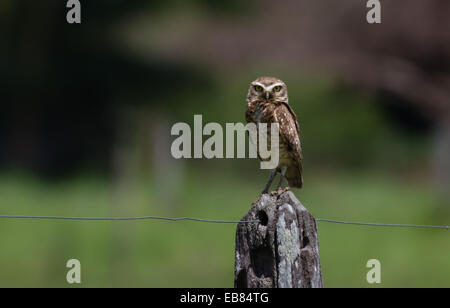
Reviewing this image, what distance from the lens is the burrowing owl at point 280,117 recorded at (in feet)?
17.9

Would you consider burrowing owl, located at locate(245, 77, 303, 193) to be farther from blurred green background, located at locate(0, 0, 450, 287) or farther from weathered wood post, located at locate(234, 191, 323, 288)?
blurred green background, located at locate(0, 0, 450, 287)

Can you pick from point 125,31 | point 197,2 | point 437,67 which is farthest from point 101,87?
point 437,67

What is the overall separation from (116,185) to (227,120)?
10117mm

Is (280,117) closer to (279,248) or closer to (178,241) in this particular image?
(279,248)

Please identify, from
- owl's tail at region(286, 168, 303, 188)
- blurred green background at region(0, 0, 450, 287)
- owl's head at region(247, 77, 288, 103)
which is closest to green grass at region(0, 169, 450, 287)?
blurred green background at region(0, 0, 450, 287)

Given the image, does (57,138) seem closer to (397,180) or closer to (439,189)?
(397,180)

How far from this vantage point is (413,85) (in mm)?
16828

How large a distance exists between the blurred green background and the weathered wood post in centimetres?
548

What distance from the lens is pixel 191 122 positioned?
22188mm

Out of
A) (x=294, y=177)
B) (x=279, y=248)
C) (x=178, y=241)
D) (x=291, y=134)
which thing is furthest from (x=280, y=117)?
(x=178, y=241)

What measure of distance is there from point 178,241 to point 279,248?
7.66 meters

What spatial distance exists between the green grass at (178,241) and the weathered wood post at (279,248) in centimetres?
542

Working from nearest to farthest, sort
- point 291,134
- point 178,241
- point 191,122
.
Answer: point 291,134
point 178,241
point 191,122

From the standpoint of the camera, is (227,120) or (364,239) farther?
(227,120)
